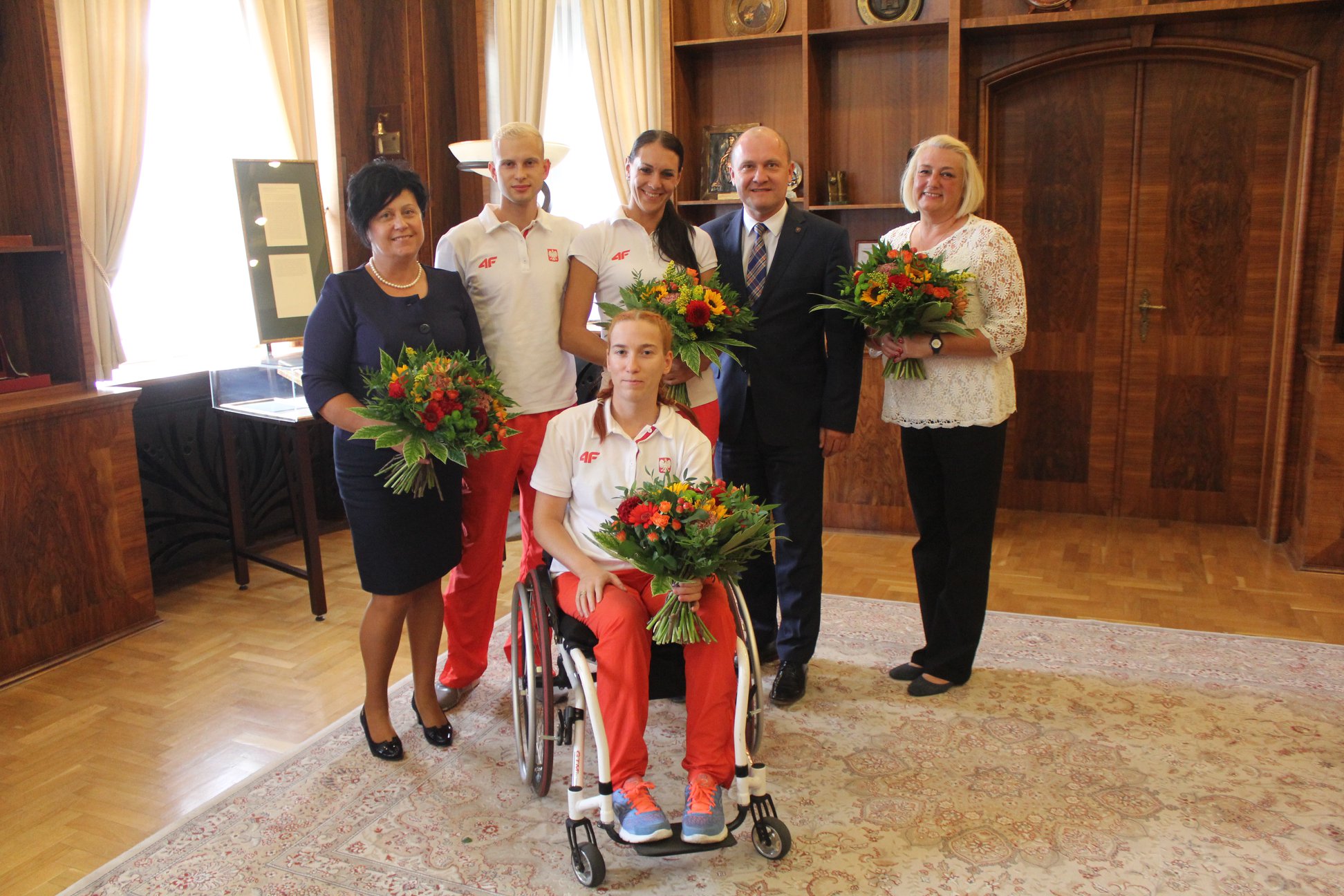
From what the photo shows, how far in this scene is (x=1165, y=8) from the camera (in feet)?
14.3

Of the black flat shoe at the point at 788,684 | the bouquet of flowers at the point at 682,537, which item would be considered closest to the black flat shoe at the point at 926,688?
the black flat shoe at the point at 788,684

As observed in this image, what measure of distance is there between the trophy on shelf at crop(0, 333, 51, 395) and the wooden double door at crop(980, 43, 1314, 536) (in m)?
4.11

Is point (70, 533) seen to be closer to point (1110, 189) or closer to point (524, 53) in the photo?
point (524, 53)

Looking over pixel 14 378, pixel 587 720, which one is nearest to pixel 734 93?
pixel 14 378

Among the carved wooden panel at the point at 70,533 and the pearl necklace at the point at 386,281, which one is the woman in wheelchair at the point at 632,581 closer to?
the pearl necklace at the point at 386,281

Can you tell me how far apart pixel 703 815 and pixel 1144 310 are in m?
3.82

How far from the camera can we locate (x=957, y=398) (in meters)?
2.96

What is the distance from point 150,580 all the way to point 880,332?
113 inches

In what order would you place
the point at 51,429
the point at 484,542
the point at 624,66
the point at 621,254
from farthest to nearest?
the point at 624,66, the point at 51,429, the point at 484,542, the point at 621,254

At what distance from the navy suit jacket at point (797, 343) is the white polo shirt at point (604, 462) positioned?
1.69 feet

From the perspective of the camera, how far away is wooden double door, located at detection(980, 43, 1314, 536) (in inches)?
184

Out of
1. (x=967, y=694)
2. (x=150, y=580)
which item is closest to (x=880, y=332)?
(x=967, y=694)

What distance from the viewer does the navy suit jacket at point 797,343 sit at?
298 centimetres

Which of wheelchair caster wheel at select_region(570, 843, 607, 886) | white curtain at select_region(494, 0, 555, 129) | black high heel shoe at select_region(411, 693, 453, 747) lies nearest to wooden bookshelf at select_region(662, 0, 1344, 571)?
white curtain at select_region(494, 0, 555, 129)
